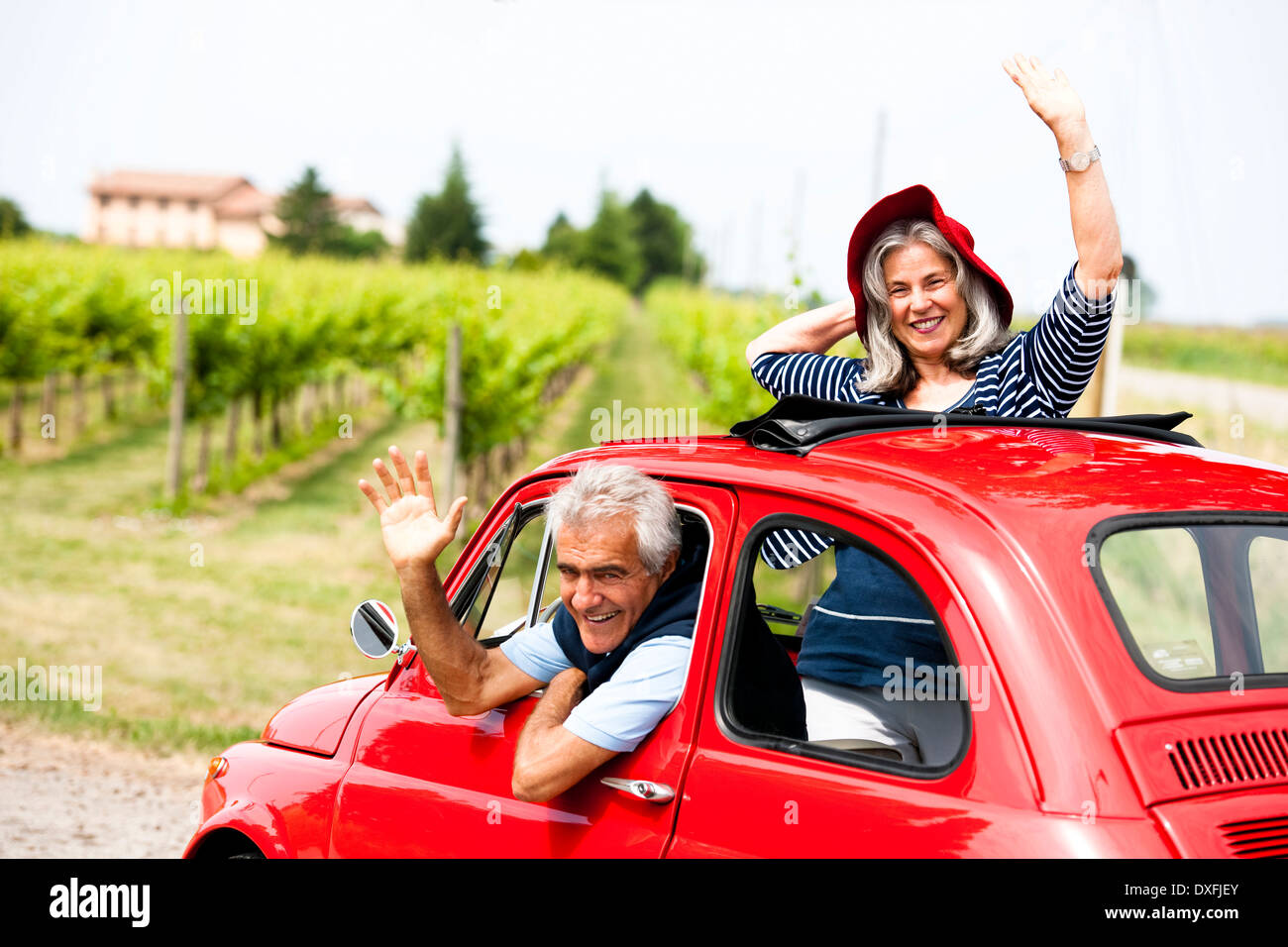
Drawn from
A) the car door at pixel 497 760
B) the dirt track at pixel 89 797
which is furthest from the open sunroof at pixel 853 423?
the dirt track at pixel 89 797

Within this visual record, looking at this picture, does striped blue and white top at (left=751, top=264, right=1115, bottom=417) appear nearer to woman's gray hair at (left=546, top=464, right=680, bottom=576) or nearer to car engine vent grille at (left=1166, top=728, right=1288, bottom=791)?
woman's gray hair at (left=546, top=464, right=680, bottom=576)

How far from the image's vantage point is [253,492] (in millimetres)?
17547

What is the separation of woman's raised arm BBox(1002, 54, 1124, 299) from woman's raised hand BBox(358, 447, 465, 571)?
65.7 inches

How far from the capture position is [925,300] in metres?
3.32

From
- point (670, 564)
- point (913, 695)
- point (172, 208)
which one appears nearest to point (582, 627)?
point (670, 564)

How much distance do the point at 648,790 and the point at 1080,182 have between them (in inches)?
71.1

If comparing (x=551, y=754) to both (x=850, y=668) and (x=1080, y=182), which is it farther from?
(x=1080, y=182)

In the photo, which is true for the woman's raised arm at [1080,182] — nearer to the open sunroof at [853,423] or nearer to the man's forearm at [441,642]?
the open sunroof at [853,423]

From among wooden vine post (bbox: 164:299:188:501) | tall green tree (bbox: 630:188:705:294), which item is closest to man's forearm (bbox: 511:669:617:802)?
wooden vine post (bbox: 164:299:188:501)

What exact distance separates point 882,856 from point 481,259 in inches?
3537

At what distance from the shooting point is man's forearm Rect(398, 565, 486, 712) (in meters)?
2.73

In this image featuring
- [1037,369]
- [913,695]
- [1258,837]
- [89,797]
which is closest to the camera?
[1258,837]
